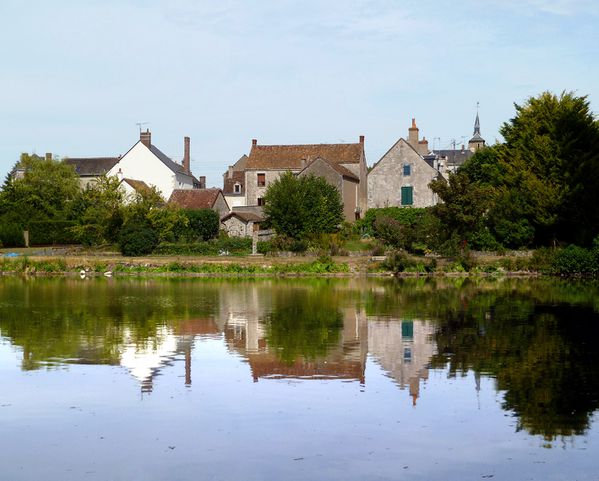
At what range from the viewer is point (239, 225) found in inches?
2712

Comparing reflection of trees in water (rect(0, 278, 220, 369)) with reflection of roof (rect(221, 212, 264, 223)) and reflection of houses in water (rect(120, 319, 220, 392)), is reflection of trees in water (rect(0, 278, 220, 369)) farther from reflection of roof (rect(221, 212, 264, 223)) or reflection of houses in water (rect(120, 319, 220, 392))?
reflection of roof (rect(221, 212, 264, 223))

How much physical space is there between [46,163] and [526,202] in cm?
4661

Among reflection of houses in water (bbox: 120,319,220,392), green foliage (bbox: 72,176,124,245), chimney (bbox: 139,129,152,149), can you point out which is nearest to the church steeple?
chimney (bbox: 139,129,152,149)

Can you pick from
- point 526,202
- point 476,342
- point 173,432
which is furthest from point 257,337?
point 526,202

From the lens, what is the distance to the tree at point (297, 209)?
60781 millimetres

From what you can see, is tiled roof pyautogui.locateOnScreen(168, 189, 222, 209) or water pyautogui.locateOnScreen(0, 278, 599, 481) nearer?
water pyautogui.locateOnScreen(0, 278, 599, 481)

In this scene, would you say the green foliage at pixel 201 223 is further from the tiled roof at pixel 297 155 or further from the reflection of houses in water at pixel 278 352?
the reflection of houses in water at pixel 278 352

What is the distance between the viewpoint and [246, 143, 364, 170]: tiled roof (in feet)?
253

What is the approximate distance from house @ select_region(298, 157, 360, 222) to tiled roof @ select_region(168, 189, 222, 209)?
796 cm

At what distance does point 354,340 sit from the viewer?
77.3 ft

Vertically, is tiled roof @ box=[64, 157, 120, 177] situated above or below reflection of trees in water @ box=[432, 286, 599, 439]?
above

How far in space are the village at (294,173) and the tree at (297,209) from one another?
3.50 meters

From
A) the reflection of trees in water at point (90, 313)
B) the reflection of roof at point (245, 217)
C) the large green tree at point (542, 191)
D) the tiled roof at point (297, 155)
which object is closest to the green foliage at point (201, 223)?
the reflection of roof at point (245, 217)

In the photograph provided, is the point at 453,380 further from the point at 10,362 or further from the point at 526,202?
the point at 526,202
